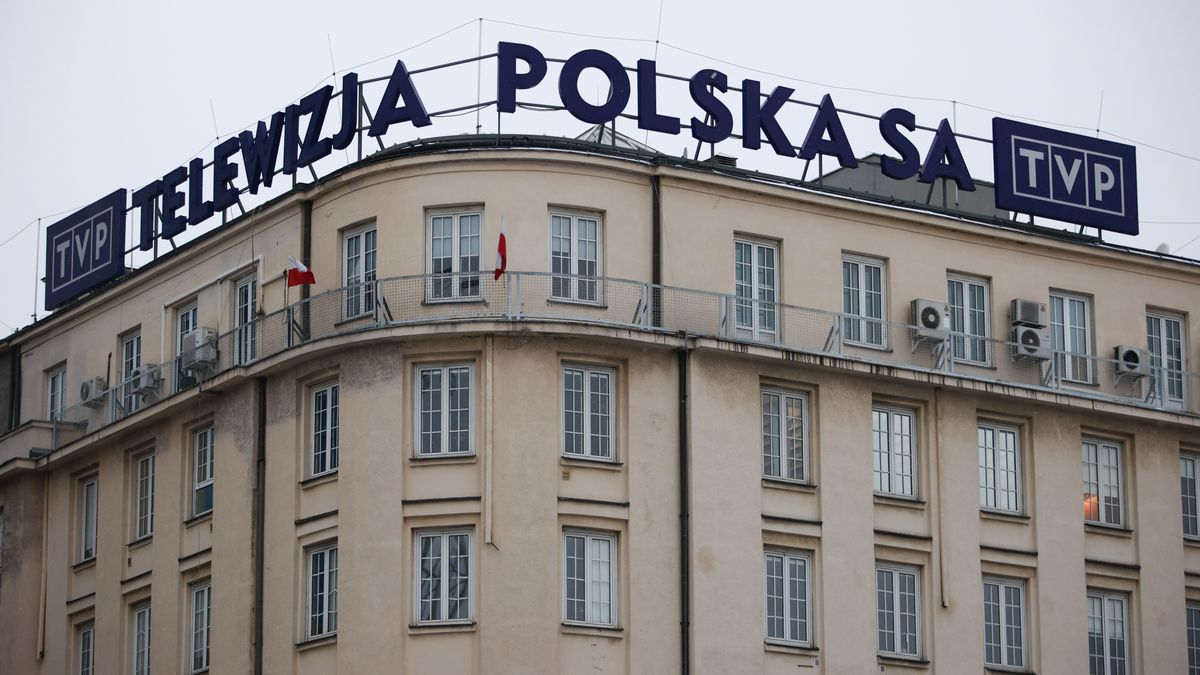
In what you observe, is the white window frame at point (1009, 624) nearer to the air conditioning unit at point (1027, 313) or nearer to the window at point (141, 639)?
the air conditioning unit at point (1027, 313)

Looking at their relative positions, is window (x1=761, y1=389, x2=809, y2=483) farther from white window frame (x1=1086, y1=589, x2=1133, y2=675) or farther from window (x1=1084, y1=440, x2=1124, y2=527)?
white window frame (x1=1086, y1=589, x2=1133, y2=675)

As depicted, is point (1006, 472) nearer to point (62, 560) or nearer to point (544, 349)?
point (544, 349)

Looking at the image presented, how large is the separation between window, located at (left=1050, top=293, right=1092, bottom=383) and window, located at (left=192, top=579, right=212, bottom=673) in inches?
895

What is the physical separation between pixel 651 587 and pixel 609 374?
520 centimetres

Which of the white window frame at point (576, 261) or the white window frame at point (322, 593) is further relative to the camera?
the white window frame at point (576, 261)

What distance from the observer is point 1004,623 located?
6438 cm

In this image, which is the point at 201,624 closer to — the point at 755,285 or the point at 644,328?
the point at 644,328

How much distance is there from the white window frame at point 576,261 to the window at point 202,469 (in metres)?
10.5

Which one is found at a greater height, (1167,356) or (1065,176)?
(1065,176)

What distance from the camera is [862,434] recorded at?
63.4 metres

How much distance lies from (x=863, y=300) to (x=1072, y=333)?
6.57 m

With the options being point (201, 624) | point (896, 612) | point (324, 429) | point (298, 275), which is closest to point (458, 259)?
point (298, 275)

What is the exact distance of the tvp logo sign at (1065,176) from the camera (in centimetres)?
6788

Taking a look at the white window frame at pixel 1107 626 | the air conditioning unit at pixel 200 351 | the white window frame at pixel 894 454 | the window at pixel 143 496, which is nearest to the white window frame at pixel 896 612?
the white window frame at pixel 894 454
